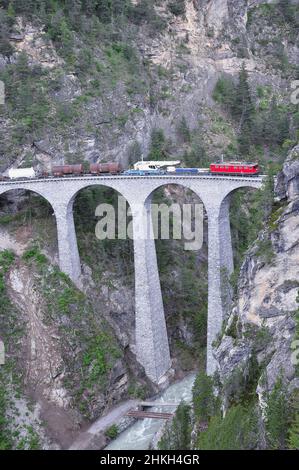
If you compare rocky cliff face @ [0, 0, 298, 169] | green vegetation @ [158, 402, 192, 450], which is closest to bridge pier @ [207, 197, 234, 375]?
green vegetation @ [158, 402, 192, 450]

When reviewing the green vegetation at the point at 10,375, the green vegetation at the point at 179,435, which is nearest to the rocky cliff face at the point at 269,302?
the green vegetation at the point at 179,435

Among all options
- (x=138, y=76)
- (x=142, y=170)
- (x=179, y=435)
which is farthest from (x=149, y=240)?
(x=138, y=76)

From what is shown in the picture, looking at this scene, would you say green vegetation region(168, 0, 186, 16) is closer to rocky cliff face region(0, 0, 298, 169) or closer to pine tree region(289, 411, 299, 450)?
rocky cliff face region(0, 0, 298, 169)

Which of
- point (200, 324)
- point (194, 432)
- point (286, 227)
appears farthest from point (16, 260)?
point (286, 227)

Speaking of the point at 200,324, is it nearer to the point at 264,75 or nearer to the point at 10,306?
the point at 10,306

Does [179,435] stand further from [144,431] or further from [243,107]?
[243,107]
